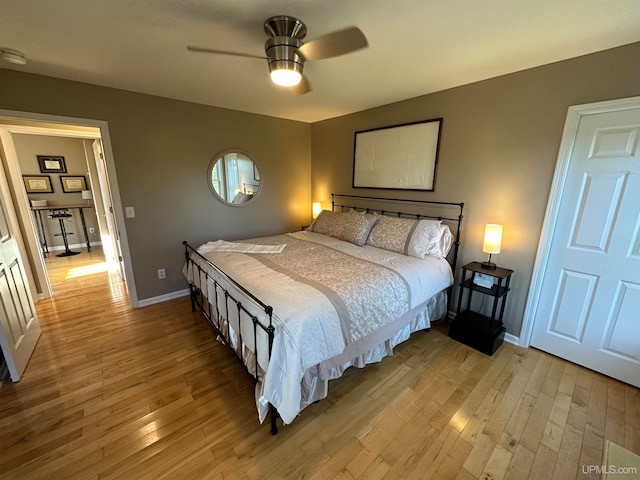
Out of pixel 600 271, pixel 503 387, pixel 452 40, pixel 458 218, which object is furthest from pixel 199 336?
pixel 600 271

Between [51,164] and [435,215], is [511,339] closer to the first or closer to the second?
[435,215]

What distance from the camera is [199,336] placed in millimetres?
2609

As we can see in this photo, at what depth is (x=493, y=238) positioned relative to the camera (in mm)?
2348

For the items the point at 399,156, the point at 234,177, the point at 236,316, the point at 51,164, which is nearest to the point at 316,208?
the point at 234,177

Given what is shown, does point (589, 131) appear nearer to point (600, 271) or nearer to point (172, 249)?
point (600, 271)

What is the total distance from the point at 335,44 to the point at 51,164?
681 centimetres

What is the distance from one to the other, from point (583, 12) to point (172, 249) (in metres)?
4.14

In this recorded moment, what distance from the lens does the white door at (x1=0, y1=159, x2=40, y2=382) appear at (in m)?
1.99

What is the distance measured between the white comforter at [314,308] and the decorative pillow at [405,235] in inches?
5.2

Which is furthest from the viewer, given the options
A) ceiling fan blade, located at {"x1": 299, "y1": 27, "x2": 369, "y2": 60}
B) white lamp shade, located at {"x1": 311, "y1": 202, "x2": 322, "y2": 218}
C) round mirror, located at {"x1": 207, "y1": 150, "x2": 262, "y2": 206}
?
white lamp shade, located at {"x1": 311, "y1": 202, "x2": 322, "y2": 218}

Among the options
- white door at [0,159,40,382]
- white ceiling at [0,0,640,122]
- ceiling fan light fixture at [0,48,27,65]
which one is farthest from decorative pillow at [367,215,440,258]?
ceiling fan light fixture at [0,48,27,65]

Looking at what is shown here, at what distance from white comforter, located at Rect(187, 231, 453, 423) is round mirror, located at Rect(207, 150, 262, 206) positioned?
4.22ft

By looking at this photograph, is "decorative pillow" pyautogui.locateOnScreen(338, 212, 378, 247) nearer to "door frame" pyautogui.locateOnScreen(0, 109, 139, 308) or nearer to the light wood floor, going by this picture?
the light wood floor

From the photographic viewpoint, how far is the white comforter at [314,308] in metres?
1.48
